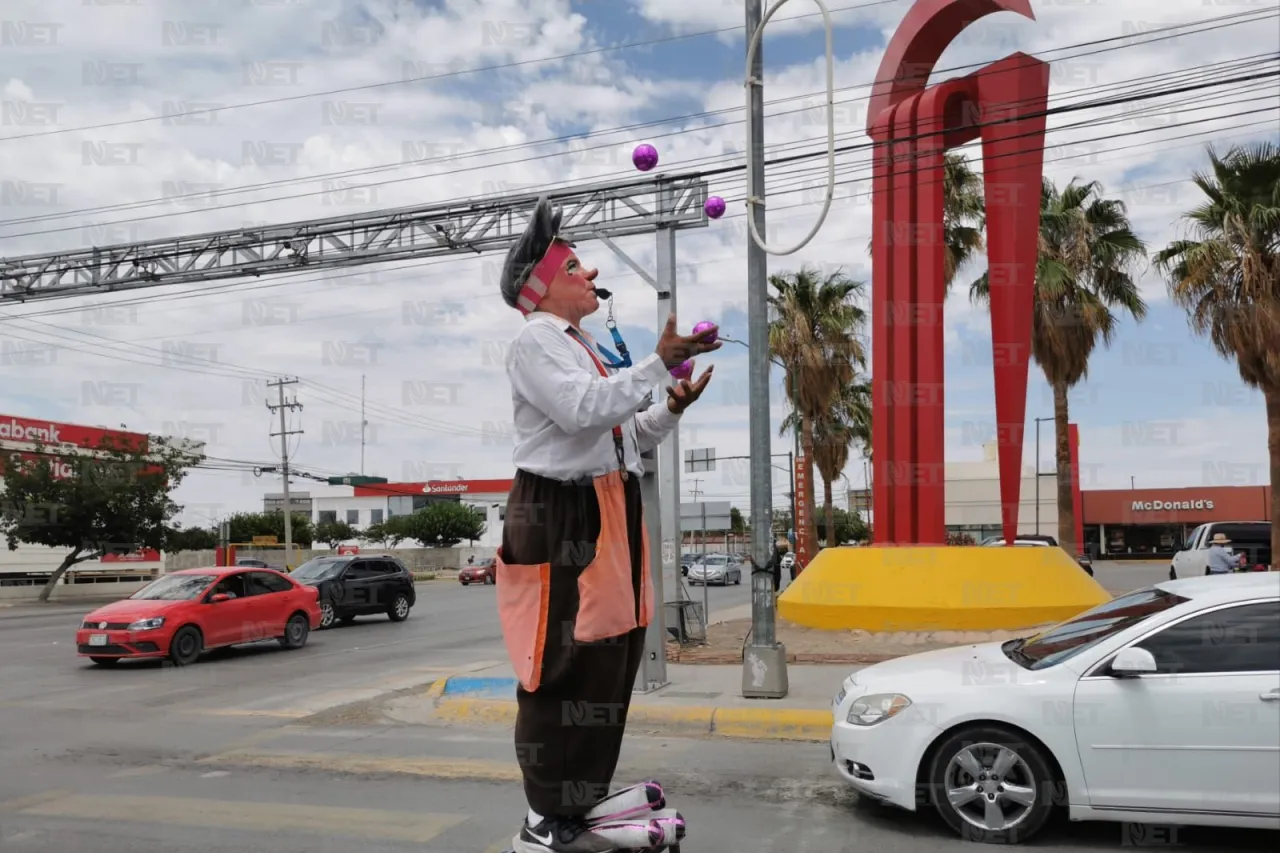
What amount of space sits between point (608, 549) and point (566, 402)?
0.41 meters

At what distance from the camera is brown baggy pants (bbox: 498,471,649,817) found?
2.76 meters

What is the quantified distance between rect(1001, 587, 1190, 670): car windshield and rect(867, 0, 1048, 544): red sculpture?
7914 millimetres

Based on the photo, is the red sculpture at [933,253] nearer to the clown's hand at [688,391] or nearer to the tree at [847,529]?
the clown's hand at [688,391]

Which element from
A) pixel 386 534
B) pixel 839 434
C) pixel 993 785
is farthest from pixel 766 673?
pixel 386 534

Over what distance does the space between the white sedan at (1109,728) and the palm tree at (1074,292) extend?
18933mm

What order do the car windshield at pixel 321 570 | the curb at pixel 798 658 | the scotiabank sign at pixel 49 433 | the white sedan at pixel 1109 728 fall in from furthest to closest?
the scotiabank sign at pixel 49 433
the car windshield at pixel 321 570
the curb at pixel 798 658
the white sedan at pixel 1109 728

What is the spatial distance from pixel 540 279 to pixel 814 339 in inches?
1032

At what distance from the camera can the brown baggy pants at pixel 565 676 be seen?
2.76 m

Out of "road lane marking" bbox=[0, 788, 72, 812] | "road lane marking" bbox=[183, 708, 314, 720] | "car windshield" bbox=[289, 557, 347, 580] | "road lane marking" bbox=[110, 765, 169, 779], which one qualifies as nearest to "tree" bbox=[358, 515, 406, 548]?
"car windshield" bbox=[289, 557, 347, 580]

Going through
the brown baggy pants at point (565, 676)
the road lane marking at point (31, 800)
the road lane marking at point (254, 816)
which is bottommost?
the road lane marking at point (31, 800)

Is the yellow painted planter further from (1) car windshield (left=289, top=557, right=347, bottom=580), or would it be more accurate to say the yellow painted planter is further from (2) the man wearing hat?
(1) car windshield (left=289, top=557, right=347, bottom=580)

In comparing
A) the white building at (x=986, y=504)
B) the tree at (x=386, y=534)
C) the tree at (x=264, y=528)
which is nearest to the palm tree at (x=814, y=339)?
the white building at (x=986, y=504)

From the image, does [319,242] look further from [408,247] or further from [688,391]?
[688,391]

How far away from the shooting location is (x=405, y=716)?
9.74 meters
